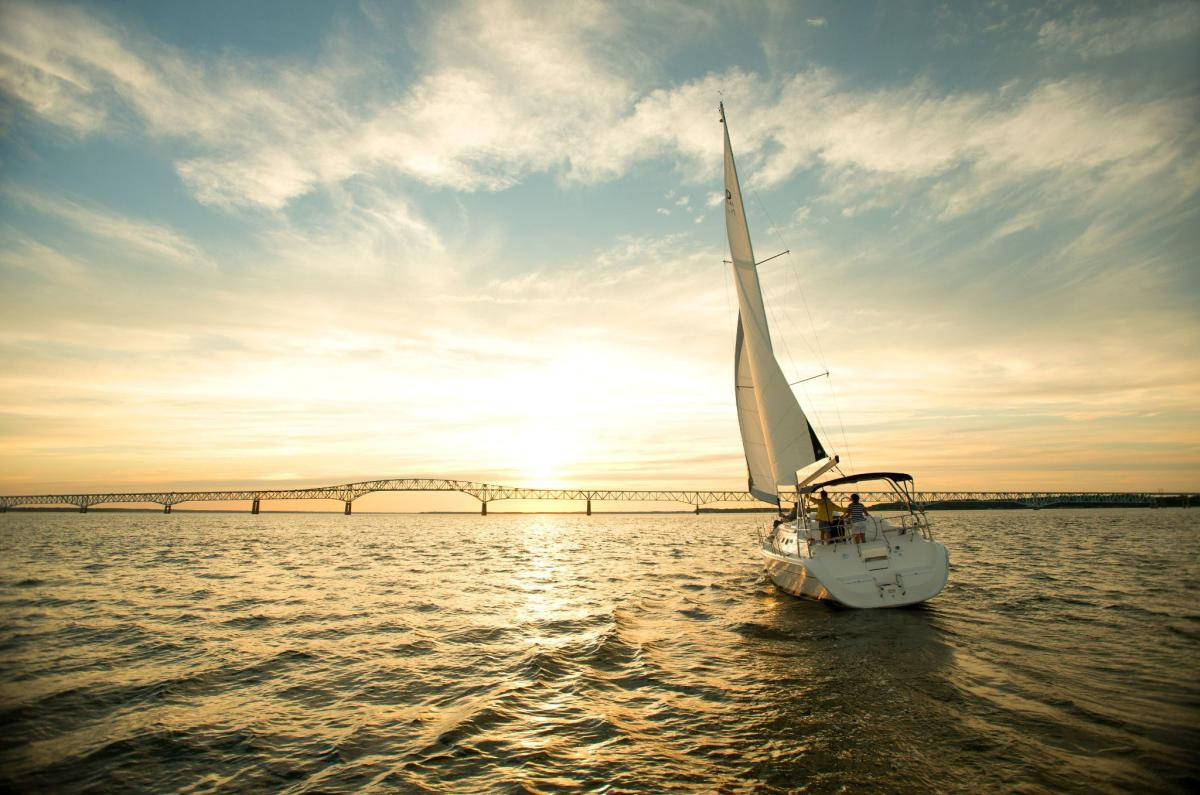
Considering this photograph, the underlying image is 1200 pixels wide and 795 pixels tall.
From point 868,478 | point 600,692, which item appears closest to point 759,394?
point 868,478

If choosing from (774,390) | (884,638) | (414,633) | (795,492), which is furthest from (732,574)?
(414,633)

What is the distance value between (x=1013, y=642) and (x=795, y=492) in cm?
814

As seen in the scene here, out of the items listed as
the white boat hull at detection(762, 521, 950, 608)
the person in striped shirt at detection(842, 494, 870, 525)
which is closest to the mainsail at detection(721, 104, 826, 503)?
the person in striped shirt at detection(842, 494, 870, 525)

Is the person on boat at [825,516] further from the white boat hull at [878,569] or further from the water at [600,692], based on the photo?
the water at [600,692]

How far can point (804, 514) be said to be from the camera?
59.1 feet

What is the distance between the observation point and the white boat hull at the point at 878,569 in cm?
1454

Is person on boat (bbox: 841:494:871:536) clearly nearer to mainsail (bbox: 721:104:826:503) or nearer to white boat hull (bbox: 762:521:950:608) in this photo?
white boat hull (bbox: 762:521:950:608)

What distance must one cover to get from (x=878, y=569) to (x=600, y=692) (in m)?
9.34

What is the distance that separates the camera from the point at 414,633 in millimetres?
13648

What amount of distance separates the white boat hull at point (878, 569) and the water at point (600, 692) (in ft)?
2.09

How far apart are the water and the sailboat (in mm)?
961

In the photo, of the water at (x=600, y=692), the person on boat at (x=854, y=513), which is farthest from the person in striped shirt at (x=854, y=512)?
the water at (x=600, y=692)

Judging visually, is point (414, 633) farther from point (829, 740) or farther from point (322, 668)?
point (829, 740)

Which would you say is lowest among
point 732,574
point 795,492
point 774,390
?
point 732,574
